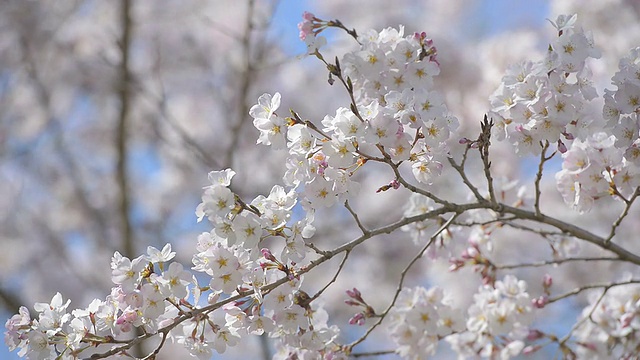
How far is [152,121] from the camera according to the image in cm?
421

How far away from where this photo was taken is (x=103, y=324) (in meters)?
1.18

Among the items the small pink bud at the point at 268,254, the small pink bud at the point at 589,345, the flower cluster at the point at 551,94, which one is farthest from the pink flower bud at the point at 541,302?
the small pink bud at the point at 268,254

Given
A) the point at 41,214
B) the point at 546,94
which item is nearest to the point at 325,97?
the point at 41,214

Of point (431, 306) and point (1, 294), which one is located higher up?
point (1, 294)

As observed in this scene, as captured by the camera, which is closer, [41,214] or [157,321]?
[157,321]

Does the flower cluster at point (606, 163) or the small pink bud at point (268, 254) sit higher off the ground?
the flower cluster at point (606, 163)

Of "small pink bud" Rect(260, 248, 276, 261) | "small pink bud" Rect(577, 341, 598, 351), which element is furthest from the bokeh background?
"small pink bud" Rect(260, 248, 276, 261)

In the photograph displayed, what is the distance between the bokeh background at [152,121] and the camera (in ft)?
14.5

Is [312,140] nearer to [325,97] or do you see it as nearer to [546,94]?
[546,94]

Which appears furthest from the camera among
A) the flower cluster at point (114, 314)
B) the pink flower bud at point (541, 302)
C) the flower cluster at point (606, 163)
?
the pink flower bud at point (541, 302)

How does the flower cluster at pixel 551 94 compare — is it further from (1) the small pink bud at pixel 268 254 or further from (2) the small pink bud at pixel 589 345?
(2) the small pink bud at pixel 589 345

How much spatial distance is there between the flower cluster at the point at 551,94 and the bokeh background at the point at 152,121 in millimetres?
2641

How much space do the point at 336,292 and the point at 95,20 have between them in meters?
2.67

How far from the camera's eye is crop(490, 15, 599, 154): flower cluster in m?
1.25
